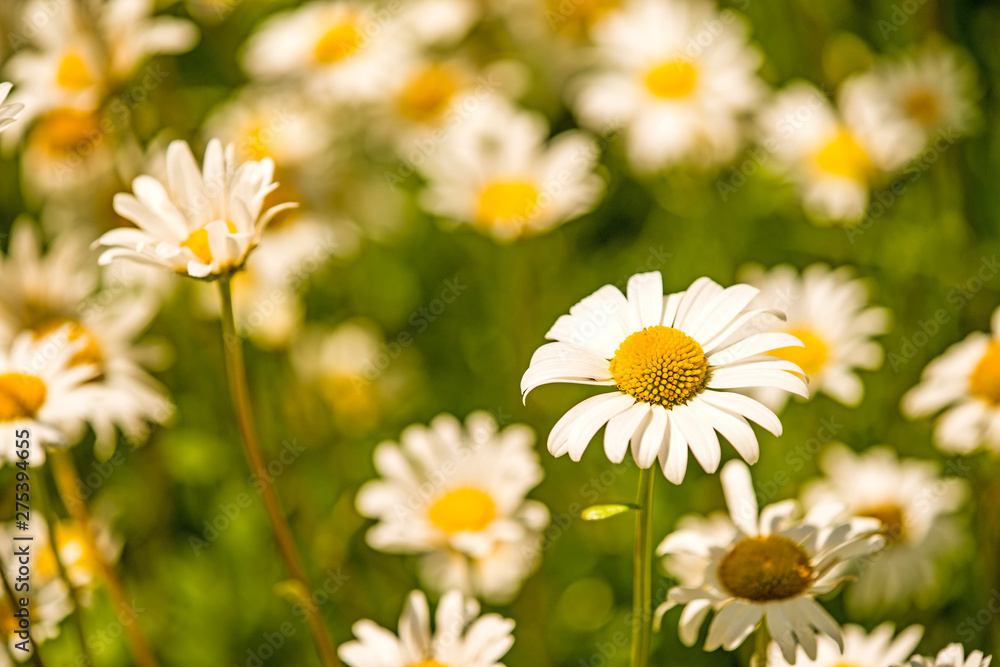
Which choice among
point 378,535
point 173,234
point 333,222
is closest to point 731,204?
point 333,222

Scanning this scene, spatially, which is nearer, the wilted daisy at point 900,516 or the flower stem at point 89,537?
the flower stem at point 89,537

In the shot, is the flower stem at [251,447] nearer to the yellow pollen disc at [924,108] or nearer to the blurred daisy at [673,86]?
the blurred daisy at [673,86]

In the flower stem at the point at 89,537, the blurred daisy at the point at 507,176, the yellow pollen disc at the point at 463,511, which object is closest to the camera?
the flower stem at the point at 89,537

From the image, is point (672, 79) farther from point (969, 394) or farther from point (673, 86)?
point (969, 394)

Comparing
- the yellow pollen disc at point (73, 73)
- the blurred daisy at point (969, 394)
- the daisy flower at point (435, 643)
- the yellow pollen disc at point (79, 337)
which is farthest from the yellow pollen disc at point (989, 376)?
the yellow pollen disc at point (73, 73)

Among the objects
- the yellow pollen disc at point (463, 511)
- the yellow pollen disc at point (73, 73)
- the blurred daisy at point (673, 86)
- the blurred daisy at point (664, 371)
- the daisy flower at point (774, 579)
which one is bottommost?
the daisy flower at point (774, 579)

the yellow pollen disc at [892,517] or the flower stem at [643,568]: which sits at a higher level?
the flower stem at [643,568]
